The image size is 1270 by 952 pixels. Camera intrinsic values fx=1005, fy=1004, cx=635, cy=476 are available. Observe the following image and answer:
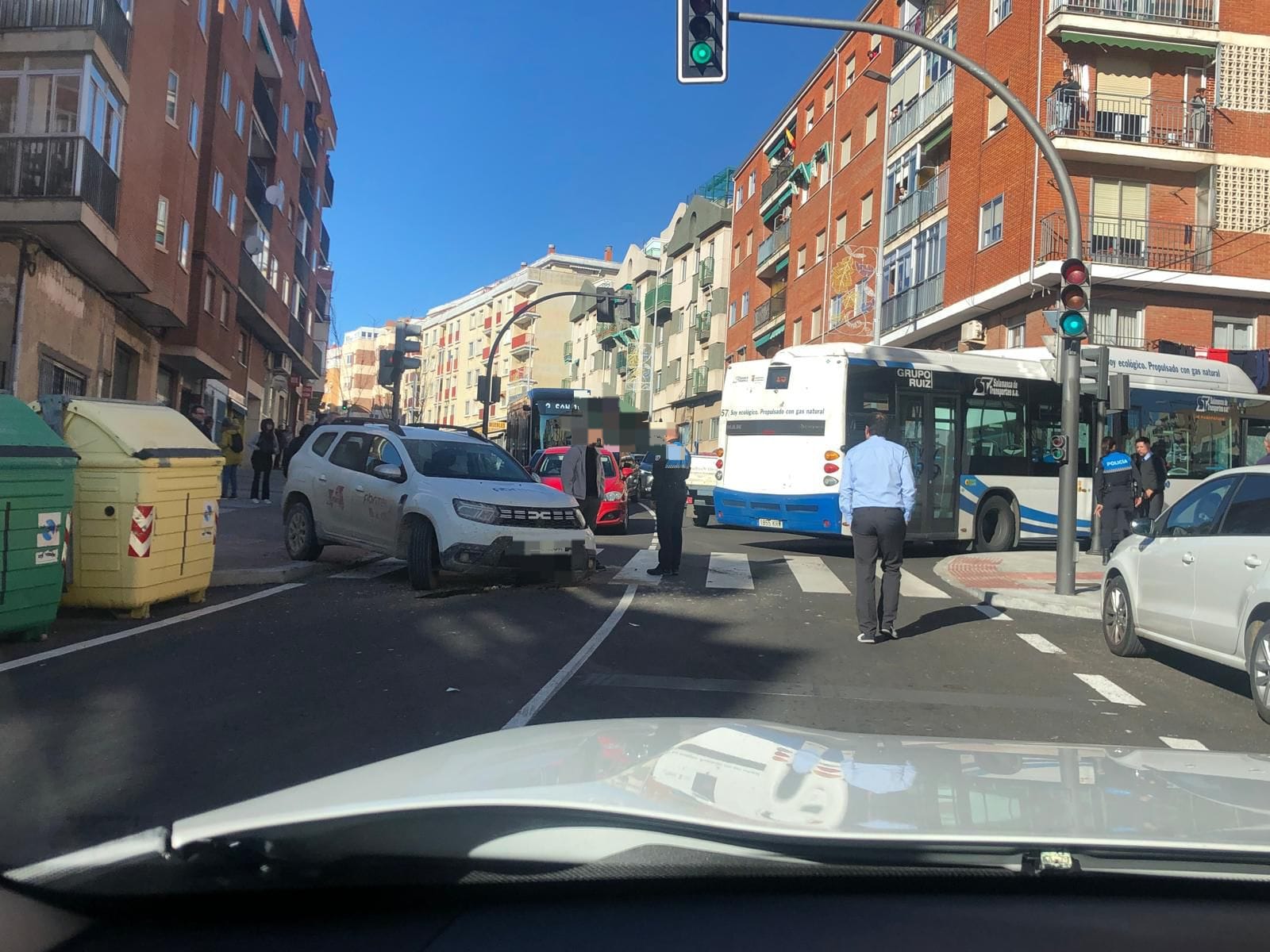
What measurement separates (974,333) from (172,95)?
21200 mm

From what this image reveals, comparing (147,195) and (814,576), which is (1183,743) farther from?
(147,195)

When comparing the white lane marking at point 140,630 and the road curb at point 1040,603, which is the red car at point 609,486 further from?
the white lane marking at point 140,630

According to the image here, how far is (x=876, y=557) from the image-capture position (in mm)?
8266

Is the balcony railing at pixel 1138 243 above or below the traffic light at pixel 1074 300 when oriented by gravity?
above

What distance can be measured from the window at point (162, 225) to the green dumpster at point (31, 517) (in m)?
17.6

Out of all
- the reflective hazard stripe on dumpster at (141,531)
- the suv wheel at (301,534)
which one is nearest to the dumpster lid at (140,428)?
the reflective hazard stripe on dumpster at (141,531)

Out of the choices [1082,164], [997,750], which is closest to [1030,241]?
[1082,164]

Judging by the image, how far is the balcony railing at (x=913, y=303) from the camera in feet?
99.3

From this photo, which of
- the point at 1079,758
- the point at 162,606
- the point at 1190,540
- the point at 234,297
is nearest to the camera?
the point at 1079,758

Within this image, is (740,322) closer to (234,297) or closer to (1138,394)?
(234,297)

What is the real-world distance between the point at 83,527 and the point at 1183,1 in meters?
28.0

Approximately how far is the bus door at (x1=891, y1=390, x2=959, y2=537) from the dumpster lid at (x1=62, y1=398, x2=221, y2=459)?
10.2 meters

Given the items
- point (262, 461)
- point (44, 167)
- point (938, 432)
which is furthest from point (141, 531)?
A: point (262, 461)

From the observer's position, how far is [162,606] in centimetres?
856
